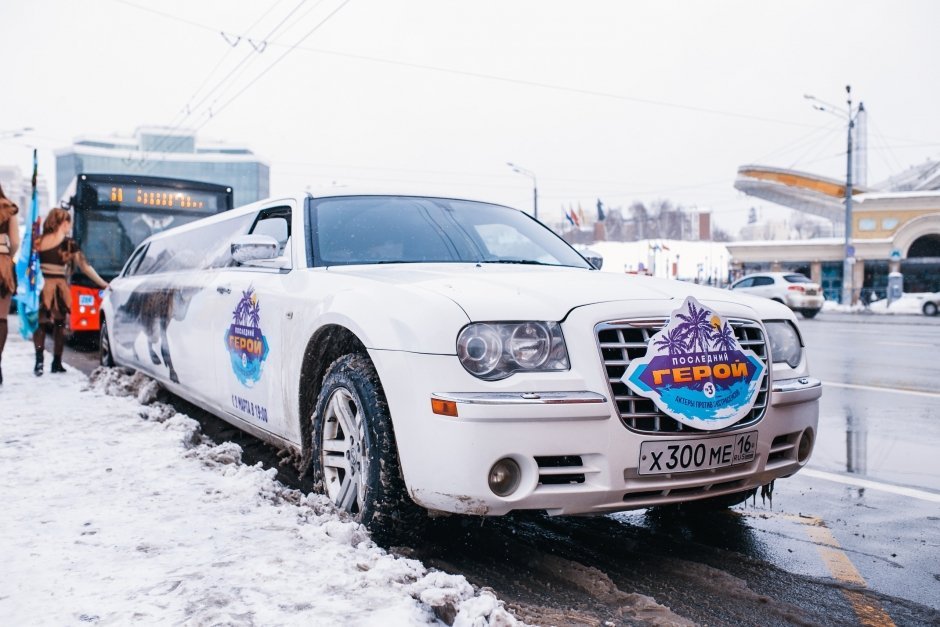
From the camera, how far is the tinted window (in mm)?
5158

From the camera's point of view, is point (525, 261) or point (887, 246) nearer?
point (525, 261)

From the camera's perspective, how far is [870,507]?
13.2ft

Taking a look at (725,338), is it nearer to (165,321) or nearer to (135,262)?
(165,321)

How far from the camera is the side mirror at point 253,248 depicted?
399 centimetres

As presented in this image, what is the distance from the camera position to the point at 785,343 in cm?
358

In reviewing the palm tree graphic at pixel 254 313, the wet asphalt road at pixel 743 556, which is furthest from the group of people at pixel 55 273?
the palm tree graphic at pixel 254 313

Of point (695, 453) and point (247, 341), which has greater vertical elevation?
point (247, 341)

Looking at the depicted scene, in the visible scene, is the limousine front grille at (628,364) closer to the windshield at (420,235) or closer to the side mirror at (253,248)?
the windshield at (420,235)

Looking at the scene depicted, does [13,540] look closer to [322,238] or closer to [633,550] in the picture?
[322,238]

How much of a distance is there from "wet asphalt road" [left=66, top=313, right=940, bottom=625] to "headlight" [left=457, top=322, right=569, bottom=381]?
2.56 feet

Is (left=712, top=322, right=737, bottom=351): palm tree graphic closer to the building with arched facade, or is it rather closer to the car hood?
the car hood

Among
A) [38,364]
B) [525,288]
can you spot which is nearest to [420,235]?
[525,288]

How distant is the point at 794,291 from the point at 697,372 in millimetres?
24476

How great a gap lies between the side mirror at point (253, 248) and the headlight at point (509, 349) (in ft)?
5.33
